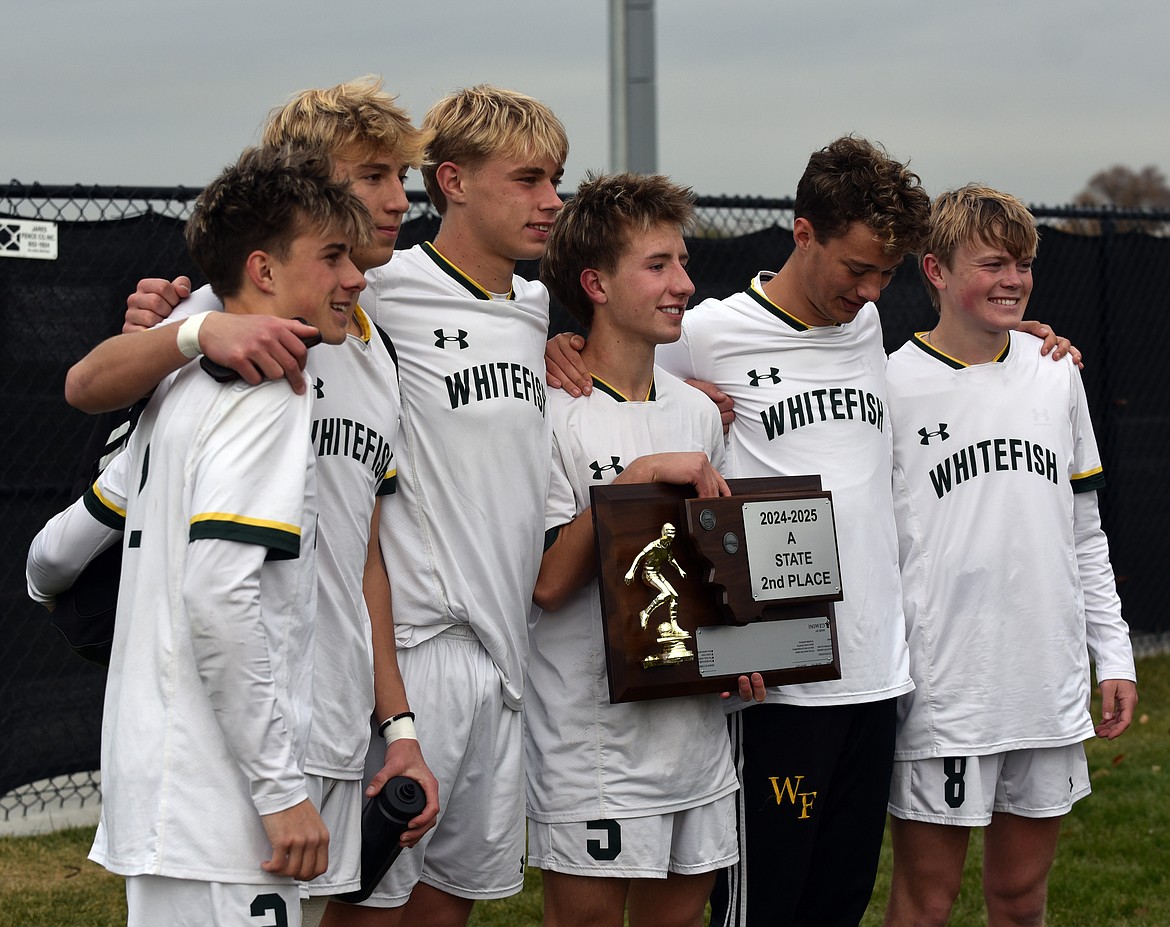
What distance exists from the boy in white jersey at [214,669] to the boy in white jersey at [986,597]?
69.0 inches

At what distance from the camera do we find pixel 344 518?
8.41 feet

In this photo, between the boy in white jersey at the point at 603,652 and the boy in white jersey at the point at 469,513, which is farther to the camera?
the boy in white jersey at the point at 603,652

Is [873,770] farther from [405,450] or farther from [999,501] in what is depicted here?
[405,450]

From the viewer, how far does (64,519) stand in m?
2.47

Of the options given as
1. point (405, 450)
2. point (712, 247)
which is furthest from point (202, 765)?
point (712, 247)

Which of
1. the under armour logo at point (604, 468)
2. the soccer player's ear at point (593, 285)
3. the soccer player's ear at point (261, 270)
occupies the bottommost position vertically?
the under armour logo at point (604, 468)

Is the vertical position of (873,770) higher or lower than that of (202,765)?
lower

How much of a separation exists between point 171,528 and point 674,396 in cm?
134

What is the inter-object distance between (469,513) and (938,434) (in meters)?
1.30

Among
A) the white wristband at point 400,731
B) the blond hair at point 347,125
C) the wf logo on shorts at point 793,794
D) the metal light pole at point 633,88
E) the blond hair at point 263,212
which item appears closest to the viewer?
the blond hair at point 263,212

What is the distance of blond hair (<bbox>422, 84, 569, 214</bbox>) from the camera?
9.63ft

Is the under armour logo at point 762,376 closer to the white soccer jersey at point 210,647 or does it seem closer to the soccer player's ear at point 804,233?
the soccer player's ear at point 804,233

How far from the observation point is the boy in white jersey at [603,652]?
289 centimetres

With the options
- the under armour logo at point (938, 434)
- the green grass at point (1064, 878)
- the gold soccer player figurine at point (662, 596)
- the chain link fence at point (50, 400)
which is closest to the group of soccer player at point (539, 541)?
the under armour logo at point (938, 434)
